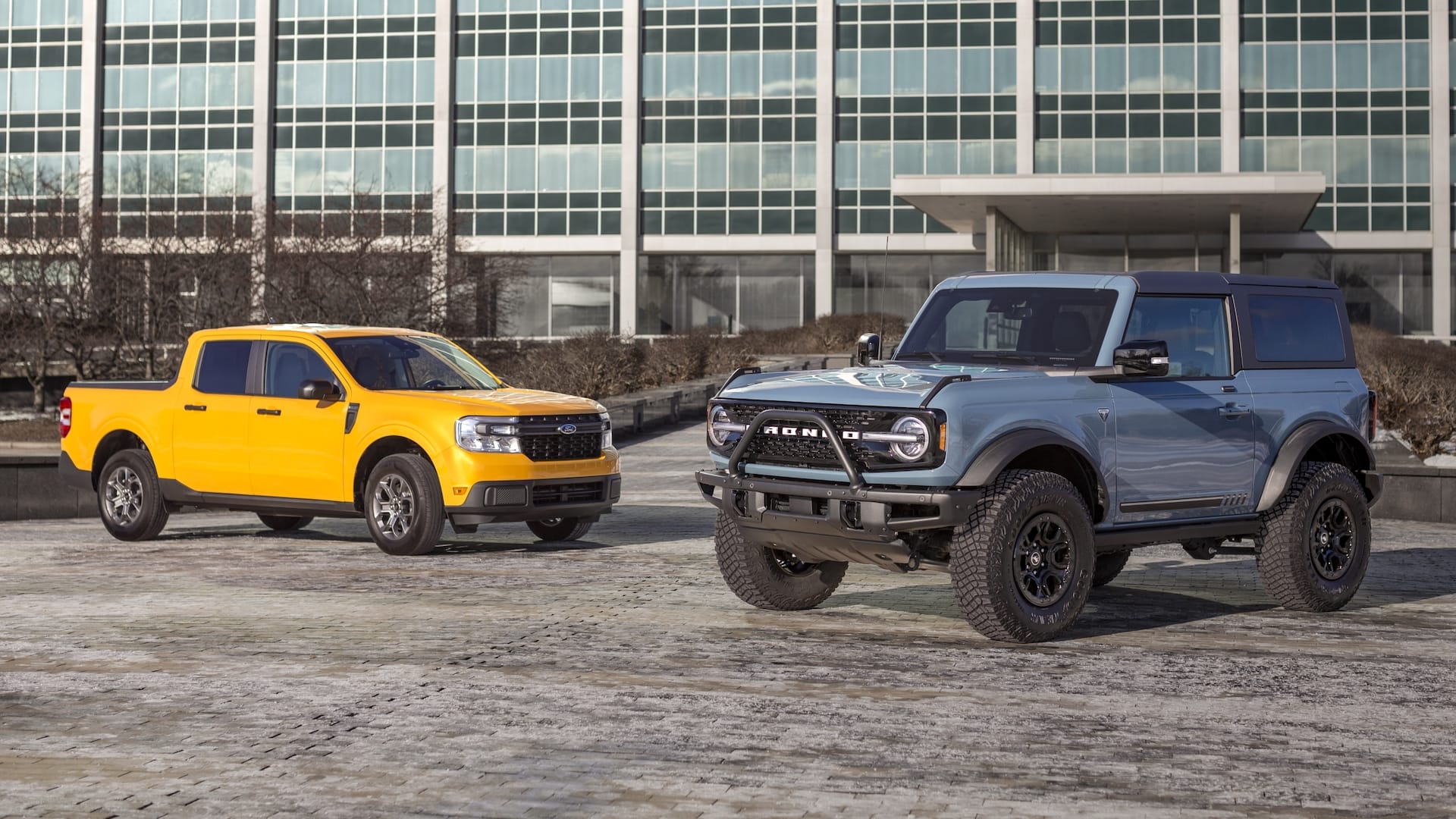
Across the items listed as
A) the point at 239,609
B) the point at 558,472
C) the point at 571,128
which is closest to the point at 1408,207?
the point at 571,128

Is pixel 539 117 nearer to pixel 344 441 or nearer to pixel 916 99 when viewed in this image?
pixel 916 99

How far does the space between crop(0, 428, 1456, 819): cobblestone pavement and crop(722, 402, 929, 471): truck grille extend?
0.96m

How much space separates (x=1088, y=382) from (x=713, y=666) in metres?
2.77

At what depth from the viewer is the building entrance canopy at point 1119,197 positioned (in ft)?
179

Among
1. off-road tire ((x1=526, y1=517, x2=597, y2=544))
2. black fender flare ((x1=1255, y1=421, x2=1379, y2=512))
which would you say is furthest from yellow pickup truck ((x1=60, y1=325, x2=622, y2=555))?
black fender flare ((x1=1255, y1=421, x2=1379, y2=512))

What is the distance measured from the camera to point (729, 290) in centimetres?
6788

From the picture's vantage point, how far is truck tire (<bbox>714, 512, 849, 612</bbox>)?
33.1ft

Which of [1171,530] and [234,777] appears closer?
[234,777]

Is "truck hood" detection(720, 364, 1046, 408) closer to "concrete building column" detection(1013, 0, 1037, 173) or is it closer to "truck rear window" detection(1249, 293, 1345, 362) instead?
"truck rear window" detection(1249, 293, 1345, 362)

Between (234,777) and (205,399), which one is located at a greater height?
(205,399)

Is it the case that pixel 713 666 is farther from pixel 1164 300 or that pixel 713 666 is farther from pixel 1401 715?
pixel 1164 300

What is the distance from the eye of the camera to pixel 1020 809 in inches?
220

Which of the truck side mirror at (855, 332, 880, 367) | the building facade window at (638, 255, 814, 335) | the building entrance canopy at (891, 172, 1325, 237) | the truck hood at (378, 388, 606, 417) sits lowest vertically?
the truck hood at (378, 388, 606, 417)

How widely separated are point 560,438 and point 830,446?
533 cm
